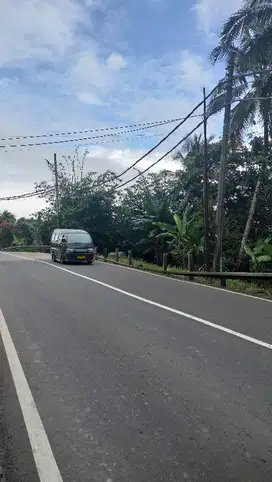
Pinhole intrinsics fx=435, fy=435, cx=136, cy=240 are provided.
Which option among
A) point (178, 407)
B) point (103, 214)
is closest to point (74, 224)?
point (103, 214)

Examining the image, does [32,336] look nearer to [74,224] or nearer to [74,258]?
[74,258]

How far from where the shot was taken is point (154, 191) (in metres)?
35.9

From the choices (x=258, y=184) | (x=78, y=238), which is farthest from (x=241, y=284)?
(x=78, y=238)

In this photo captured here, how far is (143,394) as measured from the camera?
4.47 metres

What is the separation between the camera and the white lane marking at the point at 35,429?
10.2ft

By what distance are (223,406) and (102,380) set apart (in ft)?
4.59

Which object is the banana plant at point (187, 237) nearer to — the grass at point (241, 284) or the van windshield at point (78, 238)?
the grass at point (241, 284)

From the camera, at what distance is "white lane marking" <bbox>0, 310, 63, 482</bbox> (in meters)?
3.10

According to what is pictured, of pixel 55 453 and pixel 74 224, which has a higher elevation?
pixel 74 224

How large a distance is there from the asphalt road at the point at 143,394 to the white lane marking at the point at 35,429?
5 cm

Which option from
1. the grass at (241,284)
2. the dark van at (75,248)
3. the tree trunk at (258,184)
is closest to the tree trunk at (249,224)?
the tree trunk at (258,184)

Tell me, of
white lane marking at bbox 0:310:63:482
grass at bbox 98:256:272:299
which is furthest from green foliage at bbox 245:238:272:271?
white lane marking at bbox 0:310:63:482

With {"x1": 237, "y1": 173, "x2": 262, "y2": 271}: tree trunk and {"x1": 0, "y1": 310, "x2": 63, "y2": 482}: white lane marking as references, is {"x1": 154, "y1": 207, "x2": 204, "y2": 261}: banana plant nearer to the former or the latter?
{"x1": 237, "y1": 173, "x2": 262, "y2": 271}: tree trunk

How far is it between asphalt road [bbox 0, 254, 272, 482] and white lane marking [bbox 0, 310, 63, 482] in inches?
1.9
